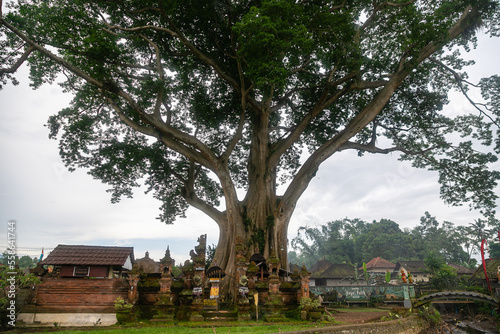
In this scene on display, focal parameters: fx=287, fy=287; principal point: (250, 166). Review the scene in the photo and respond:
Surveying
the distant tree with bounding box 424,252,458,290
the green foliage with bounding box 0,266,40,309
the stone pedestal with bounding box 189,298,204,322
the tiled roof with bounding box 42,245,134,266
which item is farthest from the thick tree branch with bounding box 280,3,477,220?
the distant tree with bounding box 424,252,458,290

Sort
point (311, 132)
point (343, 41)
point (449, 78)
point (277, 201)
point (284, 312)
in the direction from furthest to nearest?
1. point (311, 132)
2. point (449, 78)
3. point (277, 201)
4. point (343, 41)
5. point (284, 312)

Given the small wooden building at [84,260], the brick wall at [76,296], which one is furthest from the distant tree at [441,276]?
the small wooden building at [84,260]

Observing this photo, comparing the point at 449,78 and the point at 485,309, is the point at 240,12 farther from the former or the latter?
the point at 485,309

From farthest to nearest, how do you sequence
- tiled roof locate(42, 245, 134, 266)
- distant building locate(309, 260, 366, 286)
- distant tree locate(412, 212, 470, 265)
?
distant tree locate(412, 212, 470, 265) → distant building locate(309, 260, 366, 286) → tiled roof locate(42, 245, 134, 266)

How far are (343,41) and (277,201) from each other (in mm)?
7877

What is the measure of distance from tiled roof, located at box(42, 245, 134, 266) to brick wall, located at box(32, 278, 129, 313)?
10.5ft

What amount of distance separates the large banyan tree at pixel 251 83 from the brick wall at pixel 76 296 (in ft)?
14.6

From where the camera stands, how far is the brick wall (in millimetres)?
9578

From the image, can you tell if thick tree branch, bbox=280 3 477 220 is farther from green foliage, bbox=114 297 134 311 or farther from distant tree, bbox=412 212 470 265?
distant tree, bbox=412 212 470 265

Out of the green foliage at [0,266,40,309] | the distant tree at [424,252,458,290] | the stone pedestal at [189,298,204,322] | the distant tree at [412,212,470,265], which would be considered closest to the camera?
the green foliage at [0,266,40,309]

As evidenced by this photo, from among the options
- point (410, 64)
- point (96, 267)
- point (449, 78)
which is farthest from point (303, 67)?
point (96, 267)

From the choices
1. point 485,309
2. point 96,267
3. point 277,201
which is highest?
point 277,201

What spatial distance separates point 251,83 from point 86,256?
11.2 m

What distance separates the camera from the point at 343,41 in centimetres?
1209
